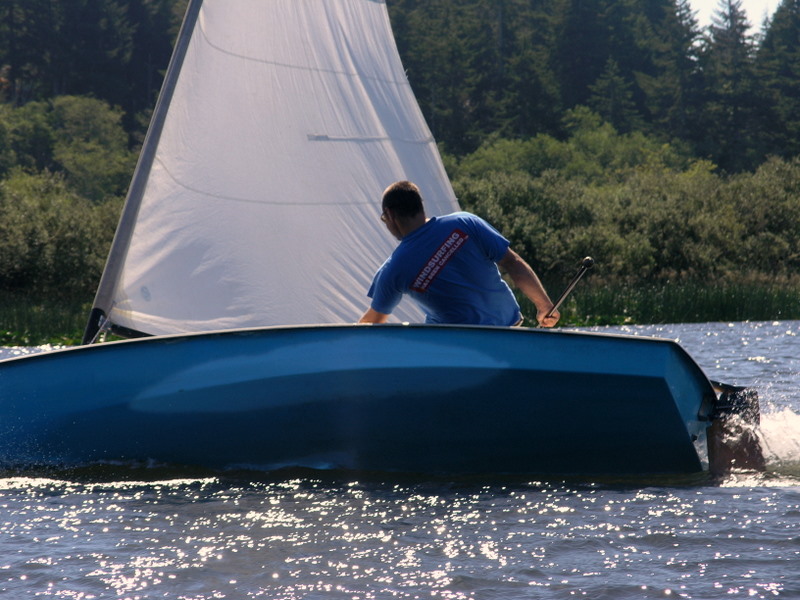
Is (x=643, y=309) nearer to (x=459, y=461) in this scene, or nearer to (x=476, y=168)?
(x=459, y=461)

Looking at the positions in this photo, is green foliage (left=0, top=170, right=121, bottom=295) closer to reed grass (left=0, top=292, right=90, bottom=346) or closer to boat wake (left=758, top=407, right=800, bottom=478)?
reed grass (left=0, top=292, right=90, bottom=346)

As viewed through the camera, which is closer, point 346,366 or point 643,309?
point 346,366

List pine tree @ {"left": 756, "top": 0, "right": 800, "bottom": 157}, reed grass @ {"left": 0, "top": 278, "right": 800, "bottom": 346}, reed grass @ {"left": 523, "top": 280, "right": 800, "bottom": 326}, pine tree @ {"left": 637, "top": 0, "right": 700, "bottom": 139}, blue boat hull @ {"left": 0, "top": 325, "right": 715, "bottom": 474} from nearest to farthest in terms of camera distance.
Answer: blue boat hull @ {"left": 0, "top": 325, "right": 715, "bottom": 474} < reed grass @ {"left": 0, "top": 278, "right": 800, "bottom": 346} < reed grass @ {"left": 523, "top": 280, "right": 800, "bottom": 326} < pine tree @ {"left": 756, "top": 0, "right": 800, "bottom": 157} < pine tree @ {"left": 637, "top": 0, "right": 700, "bottom": 139}

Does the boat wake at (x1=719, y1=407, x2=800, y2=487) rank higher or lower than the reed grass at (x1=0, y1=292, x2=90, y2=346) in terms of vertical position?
higher

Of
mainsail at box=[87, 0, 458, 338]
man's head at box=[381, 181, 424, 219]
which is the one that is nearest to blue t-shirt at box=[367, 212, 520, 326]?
man's head at box=[381, 181, 424, 219]

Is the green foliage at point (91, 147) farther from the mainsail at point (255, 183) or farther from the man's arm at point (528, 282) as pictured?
the man's arm at point (528, 282)

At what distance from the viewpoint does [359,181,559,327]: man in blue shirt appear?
6156 mm

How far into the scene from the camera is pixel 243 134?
26.9 feet

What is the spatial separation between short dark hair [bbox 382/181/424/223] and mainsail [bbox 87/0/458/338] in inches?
81.5

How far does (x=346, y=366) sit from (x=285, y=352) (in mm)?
346

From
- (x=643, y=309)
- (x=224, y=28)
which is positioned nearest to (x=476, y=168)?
(x=643, y=309)

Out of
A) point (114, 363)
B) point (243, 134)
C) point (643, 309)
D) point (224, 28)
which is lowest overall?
point (643, 309)

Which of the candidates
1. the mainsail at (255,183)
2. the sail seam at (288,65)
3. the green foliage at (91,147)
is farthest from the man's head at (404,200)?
the green foliage at (91,147)

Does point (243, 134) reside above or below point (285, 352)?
above
